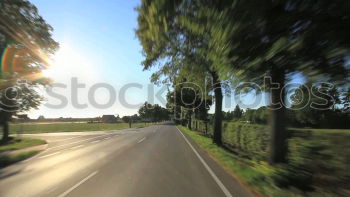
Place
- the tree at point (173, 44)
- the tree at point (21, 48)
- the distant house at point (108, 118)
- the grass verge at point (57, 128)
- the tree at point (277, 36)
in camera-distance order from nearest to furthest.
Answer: the tree at point (277, 36), the tree at point (173, 44), the tree at point (21, 48), the grass verge at point (57, 128), the distant house at point (108, 118)

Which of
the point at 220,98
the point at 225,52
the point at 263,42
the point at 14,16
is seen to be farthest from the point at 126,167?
the point at 14,16

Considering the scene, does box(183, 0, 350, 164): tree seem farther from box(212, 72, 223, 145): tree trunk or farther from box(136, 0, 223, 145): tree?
box(212, 72, 223, 145): tree trunk

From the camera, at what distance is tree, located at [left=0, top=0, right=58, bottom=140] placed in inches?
798

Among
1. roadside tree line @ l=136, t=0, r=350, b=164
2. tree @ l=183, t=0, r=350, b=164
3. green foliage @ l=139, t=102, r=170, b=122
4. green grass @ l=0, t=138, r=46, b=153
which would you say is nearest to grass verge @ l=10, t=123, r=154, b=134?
green grass @ l=0, t=138, r=46, b=153

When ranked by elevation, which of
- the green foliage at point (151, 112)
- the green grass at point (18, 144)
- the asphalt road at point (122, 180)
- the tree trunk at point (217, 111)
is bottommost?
the green grass at point (18, 144)

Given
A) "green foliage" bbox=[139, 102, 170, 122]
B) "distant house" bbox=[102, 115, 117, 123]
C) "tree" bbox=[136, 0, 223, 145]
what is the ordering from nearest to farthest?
"tree" bbox=[136, 0, 223, 145] → "green foliage" bbox=[139, 102, 170, 122] → "distant house" bbox=[102, 115, 117, 123]

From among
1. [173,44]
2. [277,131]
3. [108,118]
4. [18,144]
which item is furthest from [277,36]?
[108,118]

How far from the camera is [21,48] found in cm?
2252

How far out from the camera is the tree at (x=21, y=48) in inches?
798

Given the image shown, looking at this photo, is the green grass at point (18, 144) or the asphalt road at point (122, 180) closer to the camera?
the asphalt road at point (122, 180)

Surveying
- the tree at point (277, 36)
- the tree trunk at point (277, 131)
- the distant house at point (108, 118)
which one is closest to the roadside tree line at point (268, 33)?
A: the tree at point (277, 36)

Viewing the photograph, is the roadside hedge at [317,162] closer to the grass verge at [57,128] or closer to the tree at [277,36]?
the tree at [277,36]

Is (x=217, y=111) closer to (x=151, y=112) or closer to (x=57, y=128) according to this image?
(x=57, y=128)

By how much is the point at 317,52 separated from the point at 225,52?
73.9 inches
